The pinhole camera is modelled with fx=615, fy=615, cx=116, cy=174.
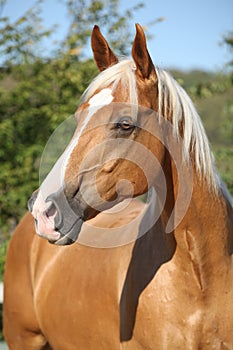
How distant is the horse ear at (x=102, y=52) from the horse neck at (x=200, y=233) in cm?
53

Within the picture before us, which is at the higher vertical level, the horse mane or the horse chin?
the horse mane

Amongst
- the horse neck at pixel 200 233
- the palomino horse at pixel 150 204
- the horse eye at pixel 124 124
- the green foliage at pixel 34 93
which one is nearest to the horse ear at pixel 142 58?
the palomino horse at pixel 150 204

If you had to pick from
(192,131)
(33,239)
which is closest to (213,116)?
(33,239)

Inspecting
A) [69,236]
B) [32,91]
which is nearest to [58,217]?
[69,236]

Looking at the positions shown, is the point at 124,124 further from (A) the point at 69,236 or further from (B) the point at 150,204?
(B) the point at 150,204

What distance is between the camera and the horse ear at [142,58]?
2.35 meters

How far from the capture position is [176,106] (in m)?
2.46

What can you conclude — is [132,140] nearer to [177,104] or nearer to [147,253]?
[177,104]

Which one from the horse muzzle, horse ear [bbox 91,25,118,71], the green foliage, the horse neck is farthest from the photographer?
the green foliage

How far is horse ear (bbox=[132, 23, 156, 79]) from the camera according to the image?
235 centimetres

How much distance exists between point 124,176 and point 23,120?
408 cm

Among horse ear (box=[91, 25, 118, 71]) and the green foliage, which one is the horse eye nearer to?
horse ear (box=[91, 25, 118, 71])

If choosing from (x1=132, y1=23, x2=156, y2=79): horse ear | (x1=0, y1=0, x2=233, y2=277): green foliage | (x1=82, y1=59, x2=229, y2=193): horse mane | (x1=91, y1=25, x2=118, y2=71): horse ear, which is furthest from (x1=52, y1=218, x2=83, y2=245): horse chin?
(x1=0, y1=0, x2=233, y2=277): green foliage

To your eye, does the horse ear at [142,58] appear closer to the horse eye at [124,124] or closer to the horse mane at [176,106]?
the horse mane at [176,106]
